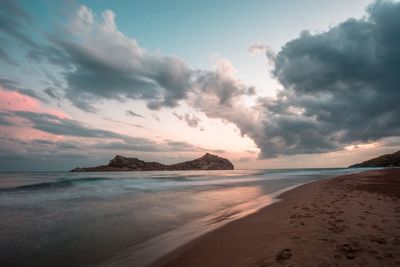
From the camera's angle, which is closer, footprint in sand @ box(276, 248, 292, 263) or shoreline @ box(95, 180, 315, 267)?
footprint in sand @ box(276, 248, 292, 263)

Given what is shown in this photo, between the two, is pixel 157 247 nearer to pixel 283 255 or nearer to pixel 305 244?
pixel 283 255

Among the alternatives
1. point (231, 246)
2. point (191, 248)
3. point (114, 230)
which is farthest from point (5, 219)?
point (231, 246)

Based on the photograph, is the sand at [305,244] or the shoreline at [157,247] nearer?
the sand at [305,244]

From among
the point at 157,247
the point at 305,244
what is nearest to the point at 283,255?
the point at 305,244

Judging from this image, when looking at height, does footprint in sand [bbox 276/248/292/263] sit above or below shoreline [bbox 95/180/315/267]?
above

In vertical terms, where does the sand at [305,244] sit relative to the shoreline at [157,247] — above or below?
above

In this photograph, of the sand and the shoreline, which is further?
the shoreline

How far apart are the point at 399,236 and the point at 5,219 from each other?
610 inches

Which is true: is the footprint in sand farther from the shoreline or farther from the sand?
the shoreline

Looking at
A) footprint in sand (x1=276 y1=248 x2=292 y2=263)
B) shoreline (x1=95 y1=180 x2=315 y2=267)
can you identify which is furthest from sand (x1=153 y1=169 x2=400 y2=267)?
shoreline (x1=95 y1=180 x2=315 y2=267)

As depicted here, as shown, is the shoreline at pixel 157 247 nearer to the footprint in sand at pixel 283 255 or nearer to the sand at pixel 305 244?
the sand at pixel 305 244

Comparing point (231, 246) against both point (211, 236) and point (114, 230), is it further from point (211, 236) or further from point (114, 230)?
point (114, 230)

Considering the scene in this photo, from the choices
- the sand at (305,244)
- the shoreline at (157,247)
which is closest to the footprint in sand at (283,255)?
the sand at (305,244)

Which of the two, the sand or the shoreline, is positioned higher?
the sand
